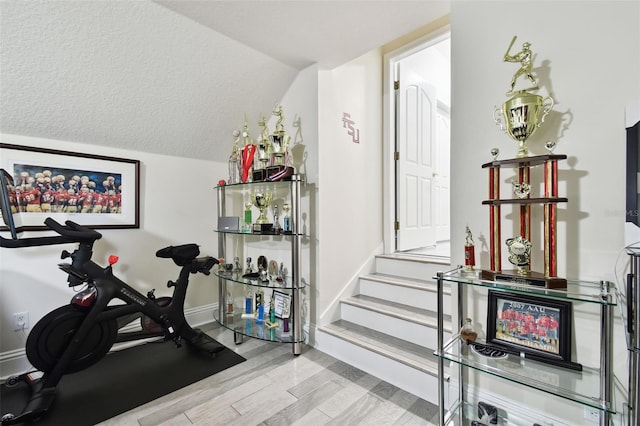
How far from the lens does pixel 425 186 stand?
11.1 feet

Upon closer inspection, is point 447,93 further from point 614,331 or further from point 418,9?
point 614,331

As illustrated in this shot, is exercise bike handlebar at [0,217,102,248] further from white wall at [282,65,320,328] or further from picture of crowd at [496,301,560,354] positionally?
picture of crowd at [496,301,560,354]

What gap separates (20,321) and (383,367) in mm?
2750

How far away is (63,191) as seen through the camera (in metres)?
2.28

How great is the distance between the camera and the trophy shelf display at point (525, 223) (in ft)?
3.98

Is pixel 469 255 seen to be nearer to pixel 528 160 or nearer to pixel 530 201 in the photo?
pixel 530 201

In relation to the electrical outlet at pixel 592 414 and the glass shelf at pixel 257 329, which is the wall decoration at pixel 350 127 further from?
the electrical outlet at pixel 592 414

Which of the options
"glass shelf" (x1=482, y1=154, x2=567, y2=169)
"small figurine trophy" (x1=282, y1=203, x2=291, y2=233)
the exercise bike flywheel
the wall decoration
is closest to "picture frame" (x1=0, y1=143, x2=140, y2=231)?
the exercise bike flywheel

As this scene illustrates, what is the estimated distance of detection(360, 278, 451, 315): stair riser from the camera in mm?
2240

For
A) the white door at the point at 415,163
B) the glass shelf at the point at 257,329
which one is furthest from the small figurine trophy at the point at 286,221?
the white door at the point at 415,163

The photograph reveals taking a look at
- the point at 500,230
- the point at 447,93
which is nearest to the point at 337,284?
the point at 500,230

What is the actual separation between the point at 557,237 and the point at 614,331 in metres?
0.43

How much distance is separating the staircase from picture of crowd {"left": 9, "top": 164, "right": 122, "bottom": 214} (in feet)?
7.37

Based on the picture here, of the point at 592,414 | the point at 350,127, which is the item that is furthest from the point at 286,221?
the point at 592,414
